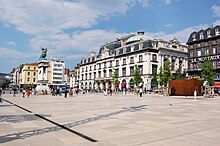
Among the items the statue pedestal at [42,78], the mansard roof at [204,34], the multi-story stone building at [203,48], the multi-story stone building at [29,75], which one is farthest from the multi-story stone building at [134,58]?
the multi-story stone building at [29,75]

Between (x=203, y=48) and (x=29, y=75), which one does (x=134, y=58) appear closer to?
(x=203, y=48)

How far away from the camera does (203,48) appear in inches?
2559

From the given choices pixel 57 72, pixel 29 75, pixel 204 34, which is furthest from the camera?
pixel 57 72

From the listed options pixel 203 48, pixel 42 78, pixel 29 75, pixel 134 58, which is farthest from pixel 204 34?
pixel 29 75

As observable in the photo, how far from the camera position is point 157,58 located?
73.1 meters

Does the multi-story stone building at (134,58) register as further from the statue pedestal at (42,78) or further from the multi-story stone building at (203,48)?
the statue pedestal at (42,78)

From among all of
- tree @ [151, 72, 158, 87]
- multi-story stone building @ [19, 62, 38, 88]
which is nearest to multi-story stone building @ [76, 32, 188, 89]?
tree @ [151, 72, 158, 87]

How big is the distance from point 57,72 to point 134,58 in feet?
240

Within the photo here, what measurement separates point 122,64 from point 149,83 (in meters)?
16.5

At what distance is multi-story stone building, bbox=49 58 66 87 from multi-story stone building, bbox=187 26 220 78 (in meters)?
86.7

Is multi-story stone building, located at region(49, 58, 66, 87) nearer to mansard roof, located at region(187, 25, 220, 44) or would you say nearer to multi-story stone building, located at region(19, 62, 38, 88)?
multi-story stone building, located at region(19, 62, 38, 88)

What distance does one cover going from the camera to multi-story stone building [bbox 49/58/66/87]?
438ft

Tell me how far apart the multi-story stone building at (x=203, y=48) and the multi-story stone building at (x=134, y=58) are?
8.15m

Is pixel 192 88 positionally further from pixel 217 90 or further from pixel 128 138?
pixel 128 138
